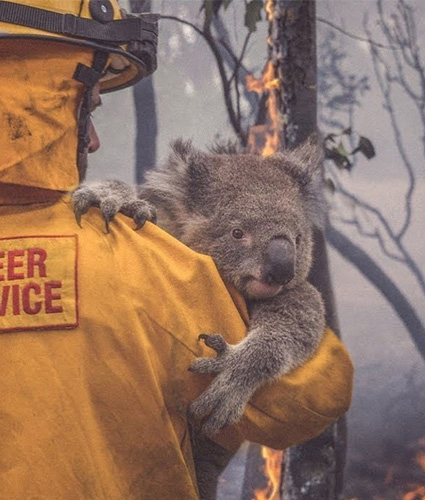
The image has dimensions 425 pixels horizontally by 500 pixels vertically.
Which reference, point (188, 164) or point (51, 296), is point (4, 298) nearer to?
point (51, 296)

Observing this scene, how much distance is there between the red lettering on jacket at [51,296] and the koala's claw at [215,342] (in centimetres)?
26

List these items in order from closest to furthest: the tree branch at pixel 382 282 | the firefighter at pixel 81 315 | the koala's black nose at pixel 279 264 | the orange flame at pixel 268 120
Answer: the firefighter at pixel 81 315, the koala's black nose at pixel 279 264, the orange flame at pixel 268 120, the tree branch at pixel 382 282

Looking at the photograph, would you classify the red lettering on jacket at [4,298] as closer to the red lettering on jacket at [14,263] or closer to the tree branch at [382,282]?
the red lettering on jacket at [14,263]

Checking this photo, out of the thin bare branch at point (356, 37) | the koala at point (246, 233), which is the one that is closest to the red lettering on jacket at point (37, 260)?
the koala at point (246, 233)

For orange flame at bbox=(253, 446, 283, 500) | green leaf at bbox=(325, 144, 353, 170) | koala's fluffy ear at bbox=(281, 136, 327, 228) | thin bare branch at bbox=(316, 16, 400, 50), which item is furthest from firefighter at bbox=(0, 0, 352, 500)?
thin bare branch at bbox=(316, 16, 400, 50)

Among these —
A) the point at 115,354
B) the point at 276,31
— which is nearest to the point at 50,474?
the point at 115,354

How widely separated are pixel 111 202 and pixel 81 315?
24 cm

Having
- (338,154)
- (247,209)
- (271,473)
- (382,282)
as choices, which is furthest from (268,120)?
(247,209)

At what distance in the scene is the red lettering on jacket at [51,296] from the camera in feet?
4.63

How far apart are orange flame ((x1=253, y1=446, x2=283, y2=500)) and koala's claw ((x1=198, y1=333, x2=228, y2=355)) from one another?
1.99m

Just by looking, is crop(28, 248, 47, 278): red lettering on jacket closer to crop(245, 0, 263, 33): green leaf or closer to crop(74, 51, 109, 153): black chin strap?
crop(74, 51, 109, 153): black chin strap

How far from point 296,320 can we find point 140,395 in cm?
43

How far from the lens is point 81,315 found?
141 centimetres

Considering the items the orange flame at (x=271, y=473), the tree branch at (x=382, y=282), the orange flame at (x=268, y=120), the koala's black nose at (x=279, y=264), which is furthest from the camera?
the tree branch at (x=382, y=282)
